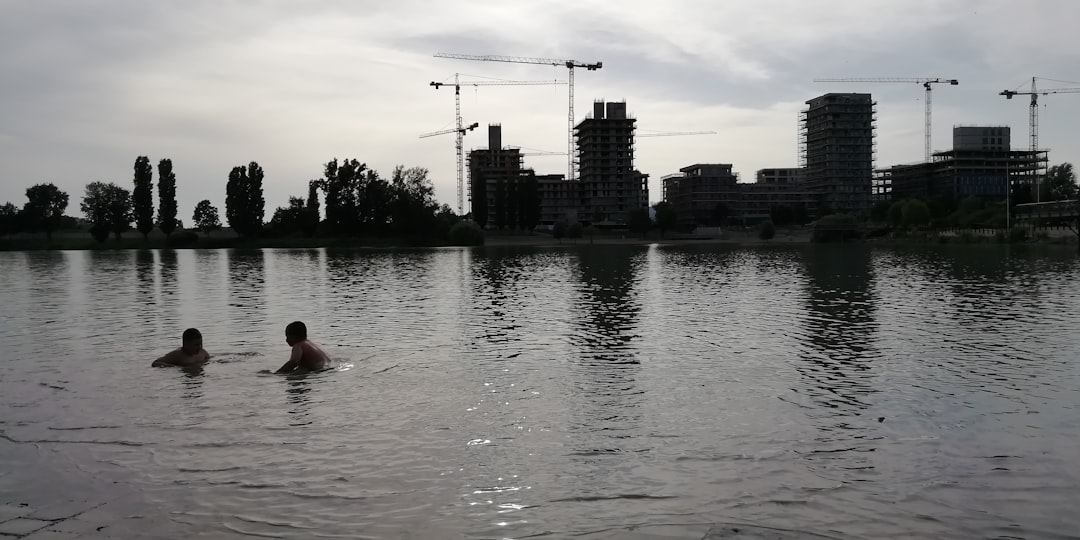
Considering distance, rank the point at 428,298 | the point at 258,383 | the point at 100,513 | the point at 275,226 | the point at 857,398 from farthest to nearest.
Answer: the point at 275,226
the point at 428,298
the point at 258,383
the point at 857,398
the point at 100,513

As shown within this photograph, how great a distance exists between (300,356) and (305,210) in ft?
489

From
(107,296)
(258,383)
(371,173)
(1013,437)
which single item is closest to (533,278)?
(107,296)

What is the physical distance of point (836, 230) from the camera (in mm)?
180000

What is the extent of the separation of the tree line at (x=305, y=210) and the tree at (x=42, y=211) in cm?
26

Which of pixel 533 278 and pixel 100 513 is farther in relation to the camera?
pixel 533 278

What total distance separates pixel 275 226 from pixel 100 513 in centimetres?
15827

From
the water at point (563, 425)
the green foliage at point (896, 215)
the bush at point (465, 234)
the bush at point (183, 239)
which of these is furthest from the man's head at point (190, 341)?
the green foliage at point (896, 215)

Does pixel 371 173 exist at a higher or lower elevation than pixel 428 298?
higher

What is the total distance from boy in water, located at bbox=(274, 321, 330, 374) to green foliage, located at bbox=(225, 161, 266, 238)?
142361mm

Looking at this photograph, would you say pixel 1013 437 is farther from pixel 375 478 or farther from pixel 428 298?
pixel 428 298

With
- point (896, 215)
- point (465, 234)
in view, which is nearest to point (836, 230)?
point (896, 215)

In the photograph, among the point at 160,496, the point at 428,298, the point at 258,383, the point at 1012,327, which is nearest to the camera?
the point at 160,496

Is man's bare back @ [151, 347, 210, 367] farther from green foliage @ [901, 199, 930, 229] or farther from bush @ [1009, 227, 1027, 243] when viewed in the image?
green foliage @ [901, 199, 930, 229]

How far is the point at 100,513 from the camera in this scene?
995 centimetres
